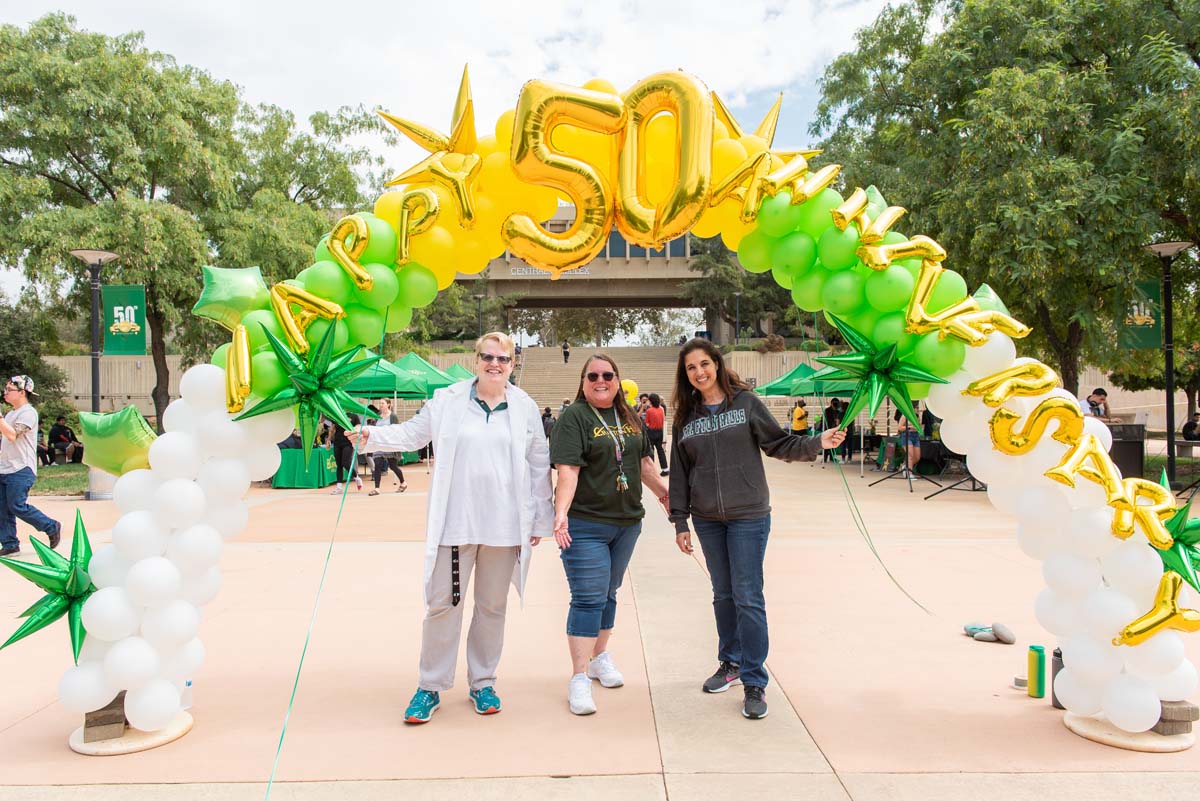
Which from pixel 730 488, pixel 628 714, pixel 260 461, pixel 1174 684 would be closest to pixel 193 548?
pixel 260 461

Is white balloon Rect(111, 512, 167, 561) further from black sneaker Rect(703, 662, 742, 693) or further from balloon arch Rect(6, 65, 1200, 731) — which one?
black sneaker Rect(703, 662, 742, 693)

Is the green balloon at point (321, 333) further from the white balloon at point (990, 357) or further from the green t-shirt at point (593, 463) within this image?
the white balloon at point (990, 357)

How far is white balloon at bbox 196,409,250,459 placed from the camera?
3783 millimetres

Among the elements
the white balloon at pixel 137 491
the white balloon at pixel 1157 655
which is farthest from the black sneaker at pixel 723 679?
the white balloon at pixel 137 491

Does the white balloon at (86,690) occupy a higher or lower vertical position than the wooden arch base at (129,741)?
higher

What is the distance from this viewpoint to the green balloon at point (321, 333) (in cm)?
392

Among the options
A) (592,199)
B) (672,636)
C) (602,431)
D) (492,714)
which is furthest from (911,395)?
(492,714)

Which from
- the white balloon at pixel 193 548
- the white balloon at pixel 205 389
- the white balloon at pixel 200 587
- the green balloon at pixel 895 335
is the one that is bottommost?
the white balloon at pixel 200 587

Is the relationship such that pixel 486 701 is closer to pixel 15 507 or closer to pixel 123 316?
pixel 15 507

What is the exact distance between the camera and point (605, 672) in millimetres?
4332

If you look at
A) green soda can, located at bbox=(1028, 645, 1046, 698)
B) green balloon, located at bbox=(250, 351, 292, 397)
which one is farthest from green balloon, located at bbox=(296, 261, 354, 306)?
green soda can, located at bbox=(1028, 645, 1046, 698)

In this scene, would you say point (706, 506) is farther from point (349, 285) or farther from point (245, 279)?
point (245, 279)

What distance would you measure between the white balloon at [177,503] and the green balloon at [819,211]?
3.14m

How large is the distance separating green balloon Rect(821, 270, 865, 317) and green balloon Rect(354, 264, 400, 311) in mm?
2149
